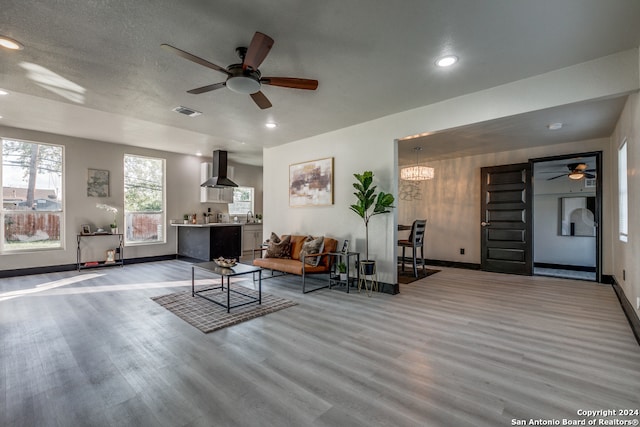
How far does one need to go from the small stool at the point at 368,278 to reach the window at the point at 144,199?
5604mm

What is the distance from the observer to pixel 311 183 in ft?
18.1

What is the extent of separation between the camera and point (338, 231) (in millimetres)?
5141

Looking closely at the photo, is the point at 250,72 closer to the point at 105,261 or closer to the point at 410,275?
the point at 410,275

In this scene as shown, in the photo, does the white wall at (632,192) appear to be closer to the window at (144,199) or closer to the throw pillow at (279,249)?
the throw pillow at (279,249)

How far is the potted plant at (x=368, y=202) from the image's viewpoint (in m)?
4.29

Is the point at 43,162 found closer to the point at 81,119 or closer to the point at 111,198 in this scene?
the point at 111,198

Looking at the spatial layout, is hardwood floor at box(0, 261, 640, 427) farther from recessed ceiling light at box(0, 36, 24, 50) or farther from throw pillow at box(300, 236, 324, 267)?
recessed ceiling light at box(0, 36, 24, 50)

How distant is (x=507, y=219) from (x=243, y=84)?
588cm

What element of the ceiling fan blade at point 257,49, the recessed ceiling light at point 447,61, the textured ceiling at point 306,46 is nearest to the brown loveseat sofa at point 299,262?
the textured ceiling at point 306,46

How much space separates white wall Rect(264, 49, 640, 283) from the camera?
2939 millimetres

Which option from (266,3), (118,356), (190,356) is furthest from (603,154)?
(118,356)

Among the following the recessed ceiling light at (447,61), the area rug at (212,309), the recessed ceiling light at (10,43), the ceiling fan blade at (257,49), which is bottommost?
the area rug at (212,309)

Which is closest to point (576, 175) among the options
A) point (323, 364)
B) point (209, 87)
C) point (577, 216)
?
point (577, 216)

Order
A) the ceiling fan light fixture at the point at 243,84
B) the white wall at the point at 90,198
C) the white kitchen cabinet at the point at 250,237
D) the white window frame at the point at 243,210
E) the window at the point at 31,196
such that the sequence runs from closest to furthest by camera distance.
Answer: the ceiling fan light fixture at the point at 243,84 → the window at the point at 31,196 → the white wall at the point at 90,198 → the white kitchen cabinet at the point at 250,237 → the white window frame at the point at 243,210
